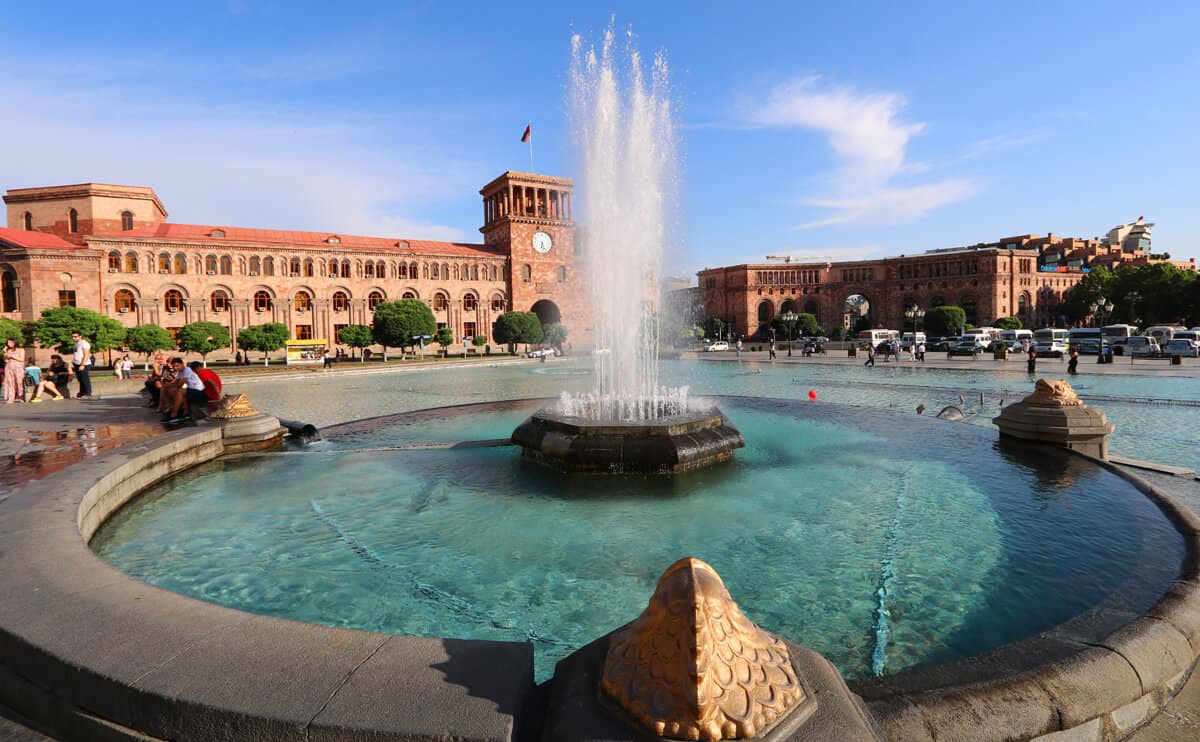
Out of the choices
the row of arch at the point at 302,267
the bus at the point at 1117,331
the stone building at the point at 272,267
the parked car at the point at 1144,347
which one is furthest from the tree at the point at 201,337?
the bus at the point at 1117,331

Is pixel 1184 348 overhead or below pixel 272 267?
below

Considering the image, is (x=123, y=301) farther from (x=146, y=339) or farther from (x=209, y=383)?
(x=209, y=383)

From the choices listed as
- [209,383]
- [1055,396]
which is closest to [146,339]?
[209,383]

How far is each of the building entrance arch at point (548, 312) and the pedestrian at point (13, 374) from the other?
48.7 metres

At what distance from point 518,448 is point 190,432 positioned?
384 cm

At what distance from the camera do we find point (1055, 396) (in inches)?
274

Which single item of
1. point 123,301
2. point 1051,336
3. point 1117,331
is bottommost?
point 1051,336

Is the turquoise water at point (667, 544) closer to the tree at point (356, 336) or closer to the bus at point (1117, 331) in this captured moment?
the tree at point (356, 336)

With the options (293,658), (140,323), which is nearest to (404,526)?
(293,658)

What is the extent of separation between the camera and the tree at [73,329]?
33.2m

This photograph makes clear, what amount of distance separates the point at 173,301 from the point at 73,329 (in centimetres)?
1364

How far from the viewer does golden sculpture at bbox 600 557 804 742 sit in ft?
5.67

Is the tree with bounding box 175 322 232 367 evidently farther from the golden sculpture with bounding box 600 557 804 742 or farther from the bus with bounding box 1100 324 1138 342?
the bus with bounding box 1100 324 1138 342

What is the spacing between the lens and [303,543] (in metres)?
4.48
